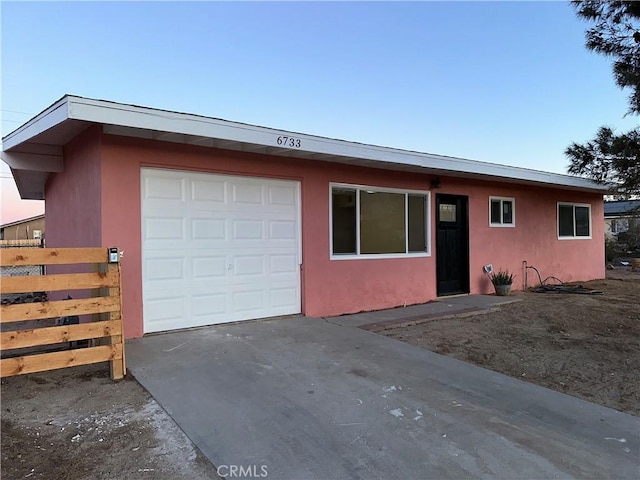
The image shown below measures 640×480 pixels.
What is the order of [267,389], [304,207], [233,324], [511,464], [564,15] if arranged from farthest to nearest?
[564,15], [304,207], [233,324], [267,389], [511,464]

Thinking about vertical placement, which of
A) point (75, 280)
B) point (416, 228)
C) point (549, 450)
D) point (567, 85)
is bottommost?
point (549, 450)

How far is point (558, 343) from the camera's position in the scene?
574 centimetres

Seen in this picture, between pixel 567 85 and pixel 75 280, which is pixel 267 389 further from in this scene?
pixel 567 85

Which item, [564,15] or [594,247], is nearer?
[564,15]

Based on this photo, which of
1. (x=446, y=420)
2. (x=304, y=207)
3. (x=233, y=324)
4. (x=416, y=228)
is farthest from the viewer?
(x=416, y=228)

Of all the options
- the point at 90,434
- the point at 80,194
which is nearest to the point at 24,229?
the point at 80,194

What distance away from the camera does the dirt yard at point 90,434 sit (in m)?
2.53

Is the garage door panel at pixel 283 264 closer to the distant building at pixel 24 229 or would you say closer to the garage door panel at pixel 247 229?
the garage door panel at pixel 247 229

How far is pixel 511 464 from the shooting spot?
2.62 m

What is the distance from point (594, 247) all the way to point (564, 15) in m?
8.46

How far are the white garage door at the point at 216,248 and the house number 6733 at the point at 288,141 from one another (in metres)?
0.92

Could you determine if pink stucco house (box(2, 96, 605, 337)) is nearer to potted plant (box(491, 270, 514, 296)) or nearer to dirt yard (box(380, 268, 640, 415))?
potted plant (box(491, 270, 514, 296))

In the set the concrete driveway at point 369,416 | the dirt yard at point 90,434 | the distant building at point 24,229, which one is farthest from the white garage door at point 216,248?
the distant building at point 24,229

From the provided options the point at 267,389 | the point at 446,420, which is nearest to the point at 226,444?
the point at 267,389
